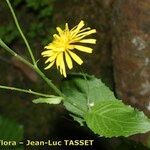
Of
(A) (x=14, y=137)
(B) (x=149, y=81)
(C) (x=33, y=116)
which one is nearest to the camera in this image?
(A) (x=14, y=137)

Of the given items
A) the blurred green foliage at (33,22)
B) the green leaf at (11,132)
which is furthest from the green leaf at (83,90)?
the blurred green foliage at (33,22)

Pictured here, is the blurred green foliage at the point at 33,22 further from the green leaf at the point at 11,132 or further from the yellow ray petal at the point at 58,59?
the yellow ray petal at the point at 58,59

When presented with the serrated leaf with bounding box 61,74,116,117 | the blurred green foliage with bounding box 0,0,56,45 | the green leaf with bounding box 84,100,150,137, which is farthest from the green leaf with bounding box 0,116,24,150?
the blurred green foliage with bounding box 0,0,56,45

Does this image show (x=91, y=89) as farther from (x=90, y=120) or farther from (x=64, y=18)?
(x=64, y=18)

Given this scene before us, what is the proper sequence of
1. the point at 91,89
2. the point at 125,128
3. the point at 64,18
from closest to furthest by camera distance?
the point at 125,128 → the point at 91,89 → the point at 64,18

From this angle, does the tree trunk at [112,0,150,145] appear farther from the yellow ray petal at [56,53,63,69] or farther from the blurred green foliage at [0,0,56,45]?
the blurred green foliage at [0,0,56,45]

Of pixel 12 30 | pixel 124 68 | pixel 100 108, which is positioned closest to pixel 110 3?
pixel 12 30
